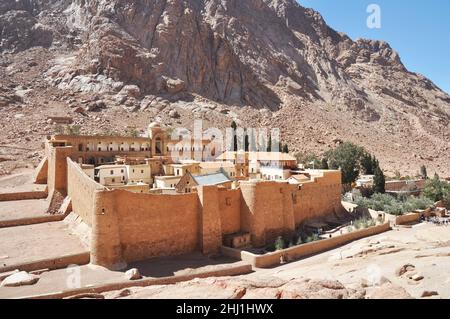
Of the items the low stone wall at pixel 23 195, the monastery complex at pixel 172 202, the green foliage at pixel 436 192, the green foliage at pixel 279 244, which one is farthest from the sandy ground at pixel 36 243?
the green foliage at pixel 436 192

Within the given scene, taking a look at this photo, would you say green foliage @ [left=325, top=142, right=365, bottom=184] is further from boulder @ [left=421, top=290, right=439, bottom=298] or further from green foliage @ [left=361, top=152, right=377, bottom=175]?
A: boulder @ [left=421, top=290, right=439, bottom=298]

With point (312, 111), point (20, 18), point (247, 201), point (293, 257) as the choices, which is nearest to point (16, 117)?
point (20, 18)

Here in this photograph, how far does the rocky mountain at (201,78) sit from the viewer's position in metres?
48.6

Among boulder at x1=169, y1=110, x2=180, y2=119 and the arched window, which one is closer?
the arched window

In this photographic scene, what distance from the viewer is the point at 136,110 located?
4741cm

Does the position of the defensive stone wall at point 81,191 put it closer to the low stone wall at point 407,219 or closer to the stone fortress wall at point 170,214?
the stone fortress wall at point 170,214

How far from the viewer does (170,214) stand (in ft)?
52.3

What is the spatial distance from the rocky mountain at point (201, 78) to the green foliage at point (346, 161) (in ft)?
44.2

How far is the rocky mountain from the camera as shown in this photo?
159 ft

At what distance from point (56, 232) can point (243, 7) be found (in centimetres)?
6900

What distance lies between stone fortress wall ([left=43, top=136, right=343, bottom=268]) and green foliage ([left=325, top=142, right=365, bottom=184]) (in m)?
11.8

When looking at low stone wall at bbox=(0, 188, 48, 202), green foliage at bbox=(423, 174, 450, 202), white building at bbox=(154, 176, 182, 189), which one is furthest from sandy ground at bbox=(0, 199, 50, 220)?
green foliage at bbox=(423, 174, 450, 202)

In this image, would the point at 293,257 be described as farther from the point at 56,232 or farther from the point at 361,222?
the point at 56,232
